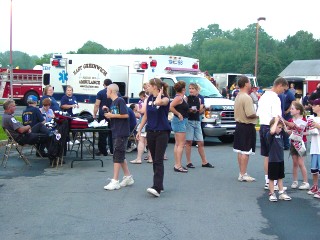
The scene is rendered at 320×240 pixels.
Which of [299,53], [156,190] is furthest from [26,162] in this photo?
[299,53]

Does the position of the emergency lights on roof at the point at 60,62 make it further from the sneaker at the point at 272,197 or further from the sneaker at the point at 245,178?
the sneaker at the point at 272,197

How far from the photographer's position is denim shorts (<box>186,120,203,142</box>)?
37.9 feet

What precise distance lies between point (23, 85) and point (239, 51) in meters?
63.9

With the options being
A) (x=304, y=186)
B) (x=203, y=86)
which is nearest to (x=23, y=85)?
(x=203, y=86)

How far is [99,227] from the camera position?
674 centimetres

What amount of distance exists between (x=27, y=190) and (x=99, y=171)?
231 cm

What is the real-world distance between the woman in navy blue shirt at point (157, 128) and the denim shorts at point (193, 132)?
2836 millimetres

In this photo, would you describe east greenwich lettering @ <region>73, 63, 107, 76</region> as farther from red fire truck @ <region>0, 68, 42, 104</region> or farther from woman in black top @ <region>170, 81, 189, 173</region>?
red fire truck @ <region>0, 68, 42, 104</region>

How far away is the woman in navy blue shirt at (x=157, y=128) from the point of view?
8570mm

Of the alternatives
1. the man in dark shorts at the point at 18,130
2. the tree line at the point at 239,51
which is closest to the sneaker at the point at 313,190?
the man in dark shorts at the point at 18,130

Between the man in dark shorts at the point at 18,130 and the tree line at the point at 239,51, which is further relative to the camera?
the tree line at the point at 239,51

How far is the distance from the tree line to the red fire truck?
4503 centimetres

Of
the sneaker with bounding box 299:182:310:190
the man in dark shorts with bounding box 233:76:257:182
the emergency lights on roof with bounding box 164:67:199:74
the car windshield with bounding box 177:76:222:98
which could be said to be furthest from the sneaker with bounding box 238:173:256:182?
the emergency lights on roof with bounding box 164:67:199:74

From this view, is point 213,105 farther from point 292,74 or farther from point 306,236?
point 292,74
